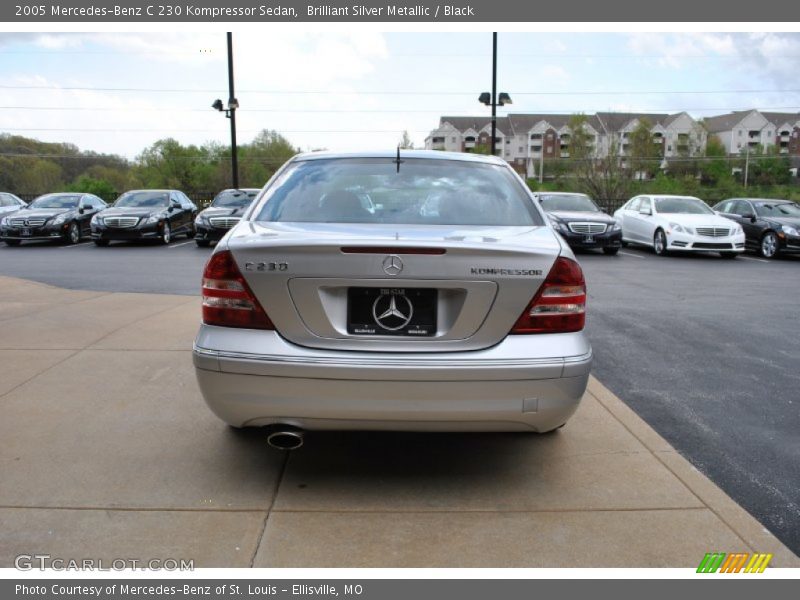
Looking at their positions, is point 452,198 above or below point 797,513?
above

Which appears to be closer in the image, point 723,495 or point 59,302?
point 723,495

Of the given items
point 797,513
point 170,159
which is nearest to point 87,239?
point 797,513

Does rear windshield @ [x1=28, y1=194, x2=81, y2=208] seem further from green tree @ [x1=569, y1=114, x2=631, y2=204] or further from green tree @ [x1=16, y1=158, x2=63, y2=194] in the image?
green tree @ [x1=16, y1=158, x2=63, y2=194]

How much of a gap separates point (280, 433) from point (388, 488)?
65 cm

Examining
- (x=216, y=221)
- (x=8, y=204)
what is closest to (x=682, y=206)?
(x=216, y=221)

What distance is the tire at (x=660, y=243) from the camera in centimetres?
1764

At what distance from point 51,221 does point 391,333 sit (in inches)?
708

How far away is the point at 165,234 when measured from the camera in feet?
63.3

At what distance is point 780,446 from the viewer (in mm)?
4371

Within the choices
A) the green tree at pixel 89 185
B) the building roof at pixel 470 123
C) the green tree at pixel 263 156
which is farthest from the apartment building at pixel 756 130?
the green tree at pixel 89 185

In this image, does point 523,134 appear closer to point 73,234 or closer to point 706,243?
point 706,243

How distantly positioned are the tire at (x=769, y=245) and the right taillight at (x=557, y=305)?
647 inches

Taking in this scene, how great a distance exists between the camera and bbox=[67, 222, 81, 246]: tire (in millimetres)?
19375

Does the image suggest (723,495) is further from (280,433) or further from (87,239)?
(87,239)
